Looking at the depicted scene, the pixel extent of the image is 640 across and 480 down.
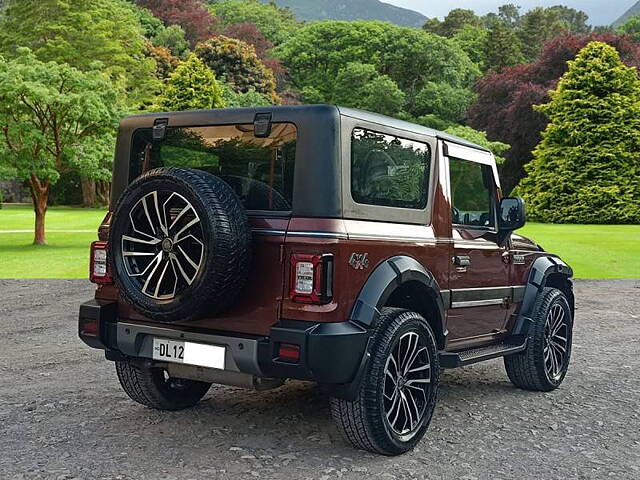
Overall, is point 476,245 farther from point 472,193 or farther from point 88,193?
point 88,193

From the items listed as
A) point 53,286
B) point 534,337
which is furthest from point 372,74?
point 534,337

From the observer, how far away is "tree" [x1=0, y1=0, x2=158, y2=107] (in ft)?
149

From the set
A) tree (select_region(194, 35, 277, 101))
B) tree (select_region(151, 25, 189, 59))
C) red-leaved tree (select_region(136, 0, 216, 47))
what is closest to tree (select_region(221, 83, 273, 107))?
tree (select_region(194, 35, 277, 101))

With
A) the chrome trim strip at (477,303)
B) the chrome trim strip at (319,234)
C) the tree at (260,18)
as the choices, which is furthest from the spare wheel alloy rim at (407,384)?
the tree at (260,18)

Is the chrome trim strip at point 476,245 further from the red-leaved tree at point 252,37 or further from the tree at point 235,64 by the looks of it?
the red-leaved tree at point 252,37

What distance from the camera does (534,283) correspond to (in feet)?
20.4

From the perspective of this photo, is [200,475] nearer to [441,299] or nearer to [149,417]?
[149,417]

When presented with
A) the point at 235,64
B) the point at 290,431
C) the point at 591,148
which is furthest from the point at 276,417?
the point at 235,64

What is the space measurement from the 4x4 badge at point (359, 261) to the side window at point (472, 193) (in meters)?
1.27

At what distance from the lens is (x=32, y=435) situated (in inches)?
Answer: 187

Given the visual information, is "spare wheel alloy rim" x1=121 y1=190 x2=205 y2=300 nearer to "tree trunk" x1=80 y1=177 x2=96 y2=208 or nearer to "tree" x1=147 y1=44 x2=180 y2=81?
"tree trunk" x1=80 y1=177 x2=96 y2=208

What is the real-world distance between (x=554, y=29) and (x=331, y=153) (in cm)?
7696

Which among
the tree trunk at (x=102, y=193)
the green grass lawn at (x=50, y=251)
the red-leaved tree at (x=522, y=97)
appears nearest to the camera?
the green grass lawn at (x=50, y=251)

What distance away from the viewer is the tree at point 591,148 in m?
37.2
